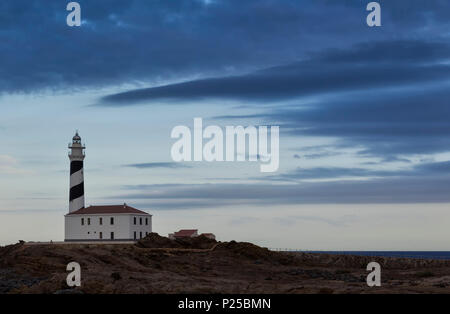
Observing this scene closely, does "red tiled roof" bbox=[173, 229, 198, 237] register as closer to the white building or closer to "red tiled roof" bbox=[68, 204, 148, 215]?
the white building

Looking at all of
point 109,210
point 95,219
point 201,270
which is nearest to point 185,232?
point 109,210

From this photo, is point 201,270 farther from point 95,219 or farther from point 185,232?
point 185,232

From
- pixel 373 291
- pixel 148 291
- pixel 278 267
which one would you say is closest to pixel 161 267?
pixel 278 267

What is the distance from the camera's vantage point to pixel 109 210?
101250 mm

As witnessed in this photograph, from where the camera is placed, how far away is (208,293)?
50.5 metres

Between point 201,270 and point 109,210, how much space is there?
31891 millimetres

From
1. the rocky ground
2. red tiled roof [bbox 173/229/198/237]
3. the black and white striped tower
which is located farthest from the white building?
red tiled roof [bbox 173/229/198/237]

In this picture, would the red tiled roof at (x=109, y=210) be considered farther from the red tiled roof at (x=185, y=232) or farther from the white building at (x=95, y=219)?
the red tiled roof at (x=185, y=232)

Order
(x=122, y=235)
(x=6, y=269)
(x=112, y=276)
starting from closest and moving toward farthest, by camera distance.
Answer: (x=112, y=276)
(x=6, y=269)
(x=122, y=235)

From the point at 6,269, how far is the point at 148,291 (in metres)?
19.2

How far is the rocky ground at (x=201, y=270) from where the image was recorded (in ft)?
173

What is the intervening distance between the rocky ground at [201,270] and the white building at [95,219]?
922cm
